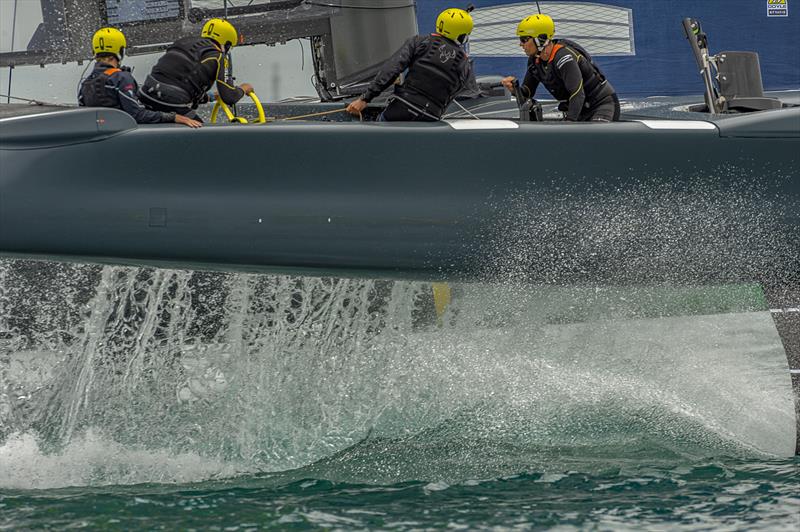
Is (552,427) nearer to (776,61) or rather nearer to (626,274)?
(626,274)

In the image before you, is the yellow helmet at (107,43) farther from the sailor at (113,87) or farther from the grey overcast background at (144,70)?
the grey overcast background at (144,70)

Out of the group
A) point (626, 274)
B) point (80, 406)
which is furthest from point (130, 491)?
point (626, 274)

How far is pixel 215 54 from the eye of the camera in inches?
174

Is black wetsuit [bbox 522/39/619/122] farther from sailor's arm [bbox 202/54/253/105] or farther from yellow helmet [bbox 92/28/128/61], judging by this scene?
yellow helmet [bbox 92/28/128/61]

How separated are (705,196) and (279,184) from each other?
1.39 m

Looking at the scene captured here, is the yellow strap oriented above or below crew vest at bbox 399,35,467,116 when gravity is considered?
below

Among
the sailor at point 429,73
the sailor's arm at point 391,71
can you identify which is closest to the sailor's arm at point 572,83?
the sailor at point 429,73

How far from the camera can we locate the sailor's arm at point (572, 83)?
14.6 ft

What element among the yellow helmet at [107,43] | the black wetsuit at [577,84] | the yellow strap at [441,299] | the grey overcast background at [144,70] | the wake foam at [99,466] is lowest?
the wake foam at [99,466]

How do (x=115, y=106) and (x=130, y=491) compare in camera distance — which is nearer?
(x=130, y=491)

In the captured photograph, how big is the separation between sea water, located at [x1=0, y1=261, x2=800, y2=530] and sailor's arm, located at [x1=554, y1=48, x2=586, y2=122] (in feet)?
2.43

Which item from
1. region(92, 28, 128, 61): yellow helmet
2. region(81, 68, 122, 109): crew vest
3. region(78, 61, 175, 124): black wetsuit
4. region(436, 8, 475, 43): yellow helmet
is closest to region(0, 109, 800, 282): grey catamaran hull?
region(78, 61, 175, 124): black wetsuit

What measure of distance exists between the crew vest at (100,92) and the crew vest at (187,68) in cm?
20

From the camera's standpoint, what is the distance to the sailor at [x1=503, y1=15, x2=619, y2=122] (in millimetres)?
4445
